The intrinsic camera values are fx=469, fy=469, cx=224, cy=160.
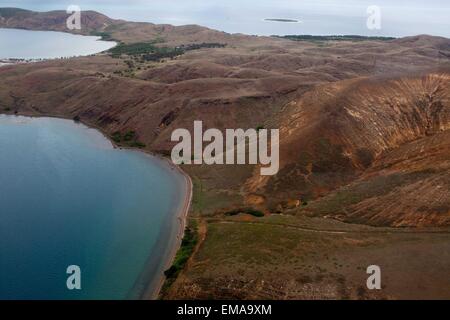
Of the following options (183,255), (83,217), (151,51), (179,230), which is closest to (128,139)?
(83,217)

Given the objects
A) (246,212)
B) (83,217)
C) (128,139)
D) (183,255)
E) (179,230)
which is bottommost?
(183,255)

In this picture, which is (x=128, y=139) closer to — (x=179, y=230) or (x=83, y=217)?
(x=83, y=217)

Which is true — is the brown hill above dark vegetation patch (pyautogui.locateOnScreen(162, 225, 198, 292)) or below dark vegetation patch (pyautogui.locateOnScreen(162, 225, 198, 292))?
above

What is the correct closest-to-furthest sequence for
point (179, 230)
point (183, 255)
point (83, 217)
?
1. point (183, 255)
2. point (179, 230)
3. point (83, 217)

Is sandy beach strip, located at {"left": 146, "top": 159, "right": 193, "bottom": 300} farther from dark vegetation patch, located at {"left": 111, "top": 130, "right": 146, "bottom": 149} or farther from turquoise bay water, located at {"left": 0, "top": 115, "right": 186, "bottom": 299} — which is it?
dark vegetation patch, located at {"left": 111, "top": 130, "right": 146, "bottom": 149}

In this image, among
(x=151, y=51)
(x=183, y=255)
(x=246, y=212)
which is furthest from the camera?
(x=151, y=51)

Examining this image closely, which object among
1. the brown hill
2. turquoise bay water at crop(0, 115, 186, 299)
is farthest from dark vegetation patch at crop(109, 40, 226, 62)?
turquoise bay water at crop(0, 115, 186, 299)

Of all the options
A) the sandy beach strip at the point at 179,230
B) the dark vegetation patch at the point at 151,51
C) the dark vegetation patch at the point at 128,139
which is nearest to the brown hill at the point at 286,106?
the dark vegetation patch at the point at 128,139

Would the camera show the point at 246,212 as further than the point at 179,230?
Yes
